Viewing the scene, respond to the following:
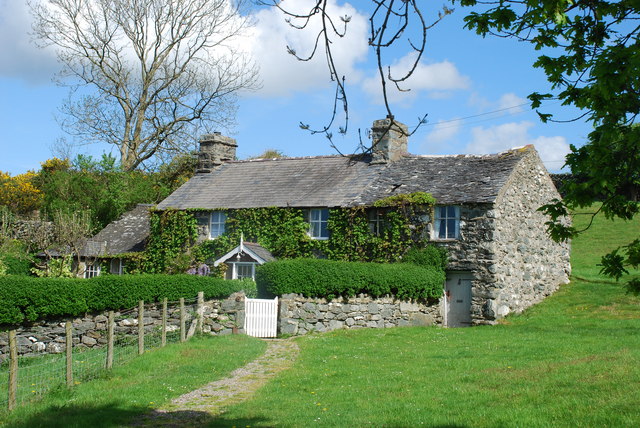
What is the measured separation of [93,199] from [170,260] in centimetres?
1032

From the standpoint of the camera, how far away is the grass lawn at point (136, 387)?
1039 cm

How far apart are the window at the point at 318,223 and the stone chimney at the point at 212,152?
8690 mm

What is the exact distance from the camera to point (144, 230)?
3591cm

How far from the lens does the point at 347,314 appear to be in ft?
81.0

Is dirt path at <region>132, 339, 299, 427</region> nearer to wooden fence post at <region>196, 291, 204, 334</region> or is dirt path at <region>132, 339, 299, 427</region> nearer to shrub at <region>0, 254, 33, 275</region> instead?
wooden fence post at <region>196, 291, 204, 334</region>

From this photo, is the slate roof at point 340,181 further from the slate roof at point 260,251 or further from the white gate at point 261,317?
the white gate at point 261,317

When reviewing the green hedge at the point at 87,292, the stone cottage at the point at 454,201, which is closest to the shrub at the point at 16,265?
the stone cottage at the point at 454,201

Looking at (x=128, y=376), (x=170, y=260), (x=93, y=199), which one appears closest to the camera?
(x=128, y=376)

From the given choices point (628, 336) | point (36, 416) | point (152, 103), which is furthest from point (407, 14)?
point (152, 103)

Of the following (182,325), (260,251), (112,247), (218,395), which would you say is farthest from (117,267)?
(218,395)

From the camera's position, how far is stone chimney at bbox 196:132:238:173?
36156mm

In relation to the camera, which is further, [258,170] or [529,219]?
[258,170]

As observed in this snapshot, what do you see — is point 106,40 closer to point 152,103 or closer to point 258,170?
point 152,103

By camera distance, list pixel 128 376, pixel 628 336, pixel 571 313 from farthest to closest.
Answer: pixel 571 313
pixel 628 336
pixel 128 376
